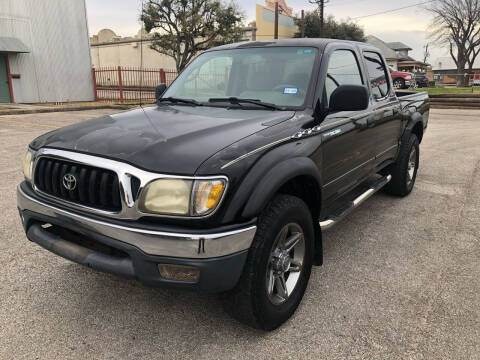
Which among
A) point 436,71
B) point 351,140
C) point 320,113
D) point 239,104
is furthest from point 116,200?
point 436,71

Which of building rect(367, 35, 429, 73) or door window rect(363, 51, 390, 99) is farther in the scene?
building rect(367, 35, 429, 73)

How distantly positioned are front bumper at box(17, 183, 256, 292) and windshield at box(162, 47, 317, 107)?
4.45 feet

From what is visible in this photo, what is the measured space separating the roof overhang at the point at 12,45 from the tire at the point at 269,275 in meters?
18.0

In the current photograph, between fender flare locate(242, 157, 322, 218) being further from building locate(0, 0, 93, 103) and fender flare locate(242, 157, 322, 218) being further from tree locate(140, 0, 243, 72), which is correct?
tree locate(140, 0, 243, 72)

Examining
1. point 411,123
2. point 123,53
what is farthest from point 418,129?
point 123,53

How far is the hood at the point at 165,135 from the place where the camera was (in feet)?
6.86

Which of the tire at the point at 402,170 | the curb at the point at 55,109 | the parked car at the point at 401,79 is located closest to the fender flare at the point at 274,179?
the tire at the point at 402,170

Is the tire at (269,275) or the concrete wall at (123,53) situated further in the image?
the concrete wall at (123,53)

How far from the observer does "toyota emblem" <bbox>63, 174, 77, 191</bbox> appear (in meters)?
2.25

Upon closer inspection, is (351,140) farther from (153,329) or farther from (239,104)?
(153,329)

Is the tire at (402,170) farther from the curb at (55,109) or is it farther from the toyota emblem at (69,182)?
the curb at (55,109)

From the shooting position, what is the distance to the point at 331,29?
4044cm

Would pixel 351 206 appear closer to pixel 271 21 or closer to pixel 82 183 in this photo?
pixel 82 183

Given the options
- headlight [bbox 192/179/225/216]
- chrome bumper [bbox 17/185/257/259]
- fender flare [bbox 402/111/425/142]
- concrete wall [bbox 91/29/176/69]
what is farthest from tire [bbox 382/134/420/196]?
concrete wall [bbox 91/29/176/69]
